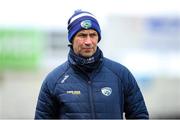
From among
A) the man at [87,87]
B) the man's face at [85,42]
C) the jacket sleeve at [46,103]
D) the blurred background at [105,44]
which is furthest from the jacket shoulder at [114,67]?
the blurred background at [105,44]

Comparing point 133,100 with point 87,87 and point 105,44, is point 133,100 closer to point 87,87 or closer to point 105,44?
point 87,87

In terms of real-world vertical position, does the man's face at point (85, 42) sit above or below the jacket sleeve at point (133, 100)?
above

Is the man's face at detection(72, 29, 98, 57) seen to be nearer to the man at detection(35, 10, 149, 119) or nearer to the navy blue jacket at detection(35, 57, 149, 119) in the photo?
the man at detection(35, 10, 149, 119)

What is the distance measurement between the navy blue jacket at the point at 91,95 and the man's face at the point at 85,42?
0.13 metres

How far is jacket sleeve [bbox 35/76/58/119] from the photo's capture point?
19.1ft

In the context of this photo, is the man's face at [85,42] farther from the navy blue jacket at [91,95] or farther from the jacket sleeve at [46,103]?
the jacket sleeve at [46,103]

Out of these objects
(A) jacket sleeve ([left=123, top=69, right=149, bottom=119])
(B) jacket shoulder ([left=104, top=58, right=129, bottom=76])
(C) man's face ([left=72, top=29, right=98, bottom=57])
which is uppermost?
(C) man's face ([left=72, top=29, right=98, bottom=57])

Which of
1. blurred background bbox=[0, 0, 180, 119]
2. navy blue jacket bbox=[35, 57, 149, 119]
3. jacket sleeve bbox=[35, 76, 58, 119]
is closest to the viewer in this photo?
navy blue jacket bbox=[35, 57, 149, 119]

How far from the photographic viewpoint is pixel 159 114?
67.5 feet

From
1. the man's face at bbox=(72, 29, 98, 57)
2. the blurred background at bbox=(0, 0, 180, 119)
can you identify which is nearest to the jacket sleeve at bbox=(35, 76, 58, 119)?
the man's face at bbox=(72, 29, 98, 57)

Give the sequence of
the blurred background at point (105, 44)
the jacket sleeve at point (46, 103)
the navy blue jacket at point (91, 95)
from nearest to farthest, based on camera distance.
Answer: the navy blue jacket at point (91, 95) < the jacket sleeve at point (46, 103) < the blurred background at point (105, 44)

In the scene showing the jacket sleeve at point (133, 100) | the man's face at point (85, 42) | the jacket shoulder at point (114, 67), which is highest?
the man's face at point (85, 42)

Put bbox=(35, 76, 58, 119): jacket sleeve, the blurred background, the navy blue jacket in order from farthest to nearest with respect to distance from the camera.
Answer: the blurred background → bbox=(35, 76, 58, 119): jacket sleeve → the navy blue jacket

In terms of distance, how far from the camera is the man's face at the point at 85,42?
228 inches
